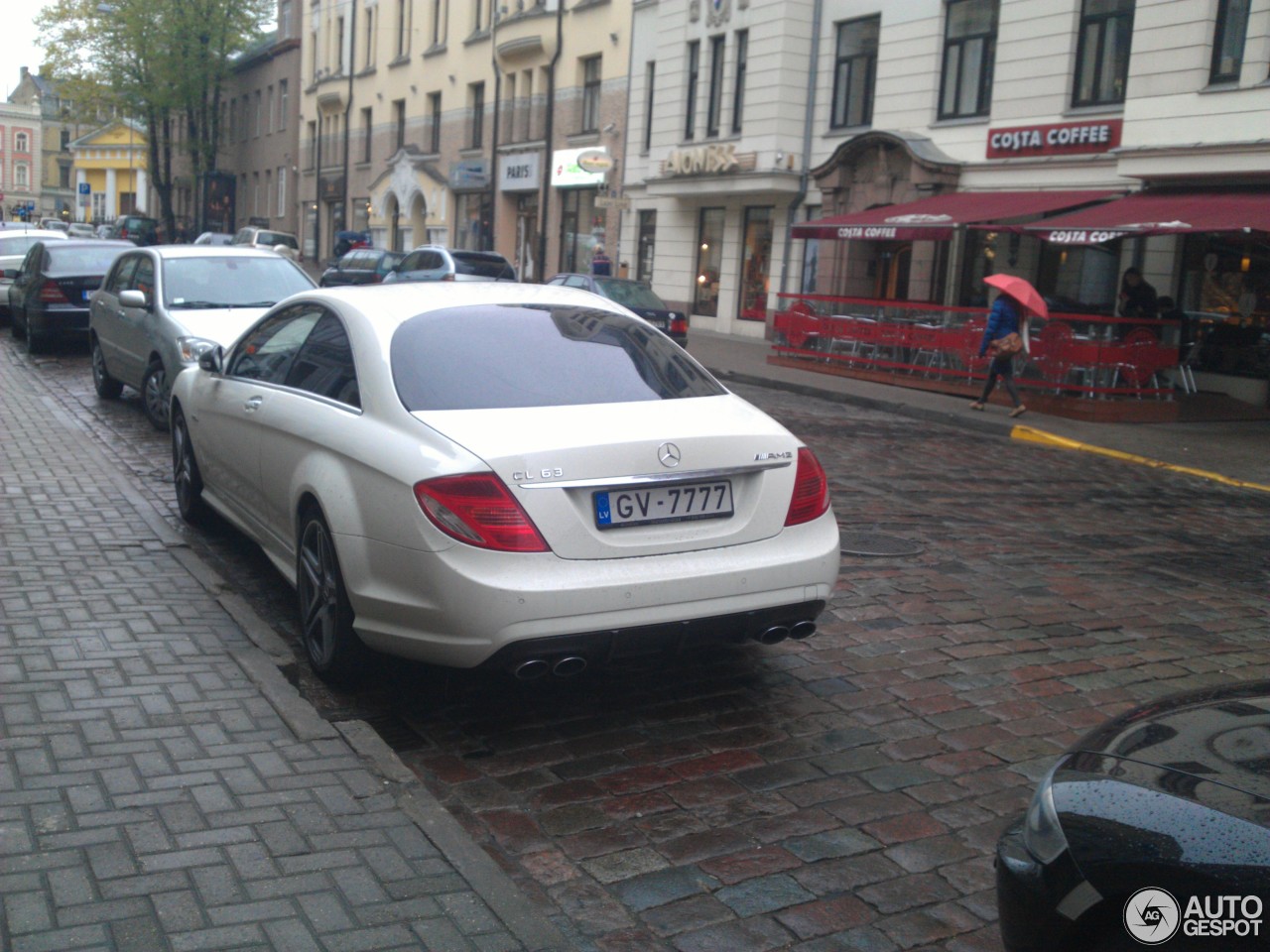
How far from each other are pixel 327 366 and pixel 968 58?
2088cm

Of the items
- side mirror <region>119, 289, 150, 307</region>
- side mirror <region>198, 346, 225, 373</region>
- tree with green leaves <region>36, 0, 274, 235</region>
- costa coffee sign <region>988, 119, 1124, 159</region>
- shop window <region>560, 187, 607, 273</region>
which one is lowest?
side mirror <region>198, 346, 225, 373</region>

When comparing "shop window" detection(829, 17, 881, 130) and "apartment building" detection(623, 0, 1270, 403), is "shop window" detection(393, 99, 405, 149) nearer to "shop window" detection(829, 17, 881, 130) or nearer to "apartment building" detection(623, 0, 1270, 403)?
"apartment building" detection(623, 0, 1270, 403)

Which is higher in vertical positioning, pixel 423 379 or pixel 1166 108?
pixel 1166 108

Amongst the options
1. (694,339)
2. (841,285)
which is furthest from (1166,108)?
(694,339)

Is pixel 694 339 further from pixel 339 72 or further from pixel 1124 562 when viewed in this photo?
pixel 339 72

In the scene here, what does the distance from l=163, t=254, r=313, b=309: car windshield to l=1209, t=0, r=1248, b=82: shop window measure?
13405 mm

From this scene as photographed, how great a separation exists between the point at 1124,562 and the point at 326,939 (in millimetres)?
6217

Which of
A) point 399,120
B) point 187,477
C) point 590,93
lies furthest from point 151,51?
point 187,477

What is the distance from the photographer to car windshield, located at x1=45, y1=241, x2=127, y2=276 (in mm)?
17266

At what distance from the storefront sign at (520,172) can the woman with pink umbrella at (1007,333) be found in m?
24.8

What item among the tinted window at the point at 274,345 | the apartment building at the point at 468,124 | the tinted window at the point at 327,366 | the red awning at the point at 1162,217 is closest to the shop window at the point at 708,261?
the apartment building at the point at 468,124

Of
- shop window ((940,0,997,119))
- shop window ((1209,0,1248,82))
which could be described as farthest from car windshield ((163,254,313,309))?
shop window ((940,0,997,119))

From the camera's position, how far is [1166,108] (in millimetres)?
18750

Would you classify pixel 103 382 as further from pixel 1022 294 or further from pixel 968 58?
pixel 968 58
